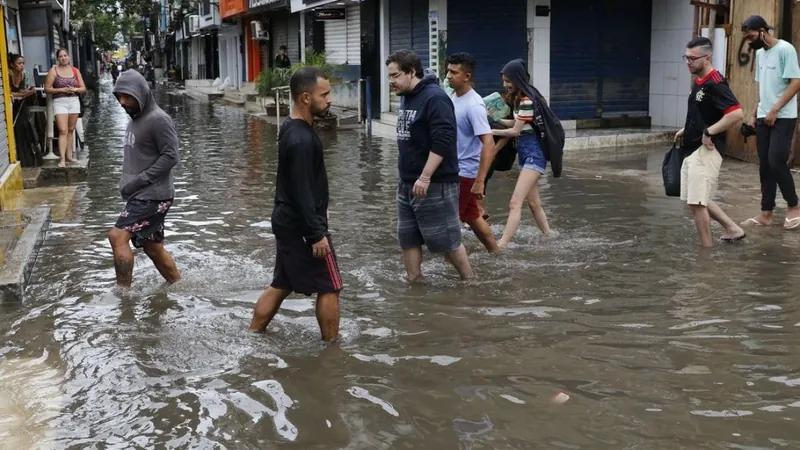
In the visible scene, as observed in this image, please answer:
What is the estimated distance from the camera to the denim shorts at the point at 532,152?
7664mm

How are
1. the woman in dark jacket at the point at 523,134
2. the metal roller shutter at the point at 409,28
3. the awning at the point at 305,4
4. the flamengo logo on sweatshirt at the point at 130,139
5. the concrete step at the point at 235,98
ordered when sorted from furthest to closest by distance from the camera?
1. the concrete step at the point at 235,98
2. the awning at the point at 305,4
3. the metal roller shutter at the point at 409,28
4. the woman in dark jacket at the point at 523,134
5. the flamengo logo on sweatshirt at the point at 130,139

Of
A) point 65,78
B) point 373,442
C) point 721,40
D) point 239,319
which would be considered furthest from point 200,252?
point 721,40

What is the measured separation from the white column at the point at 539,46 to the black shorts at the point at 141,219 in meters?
11.0

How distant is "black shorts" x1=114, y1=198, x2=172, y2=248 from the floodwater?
0.48 meters

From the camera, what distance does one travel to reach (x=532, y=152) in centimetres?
768

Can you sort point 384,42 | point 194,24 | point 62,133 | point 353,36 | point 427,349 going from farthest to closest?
point 194,24 → point 353,36 → point 384,42 → point 62,133 → point 427,349

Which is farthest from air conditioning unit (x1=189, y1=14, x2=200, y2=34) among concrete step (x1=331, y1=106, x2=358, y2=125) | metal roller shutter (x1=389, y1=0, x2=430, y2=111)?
metal roller shutter (x1=389, y1=0, x2=430, y2=111)

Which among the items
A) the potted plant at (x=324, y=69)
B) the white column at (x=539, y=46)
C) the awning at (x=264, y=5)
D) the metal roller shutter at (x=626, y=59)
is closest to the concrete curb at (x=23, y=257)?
the potted plant at (x=324, y=69)

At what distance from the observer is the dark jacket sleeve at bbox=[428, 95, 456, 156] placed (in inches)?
235

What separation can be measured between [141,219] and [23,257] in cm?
128

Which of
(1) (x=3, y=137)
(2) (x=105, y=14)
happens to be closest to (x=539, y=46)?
(1) (x=3, y=137)

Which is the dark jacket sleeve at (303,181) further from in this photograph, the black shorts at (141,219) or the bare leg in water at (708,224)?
the bare leg in water at (708,224)

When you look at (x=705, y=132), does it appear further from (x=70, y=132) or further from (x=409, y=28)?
(x=409, y=28)

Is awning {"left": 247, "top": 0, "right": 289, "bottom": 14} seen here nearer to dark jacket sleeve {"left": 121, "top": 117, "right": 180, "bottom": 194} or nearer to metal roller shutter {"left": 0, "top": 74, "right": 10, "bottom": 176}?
metal roller shutter {"left": 0, "top": 74, "right": 10, "bottom": 176}
